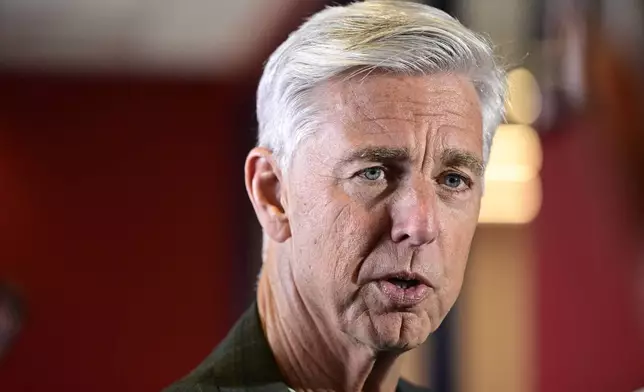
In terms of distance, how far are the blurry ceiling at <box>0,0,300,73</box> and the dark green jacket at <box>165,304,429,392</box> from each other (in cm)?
239

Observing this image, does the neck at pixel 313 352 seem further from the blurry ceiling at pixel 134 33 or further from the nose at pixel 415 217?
the blurry ceiling at pixel 134 33

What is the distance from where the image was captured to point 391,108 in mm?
745

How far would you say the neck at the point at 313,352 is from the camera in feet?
2.68

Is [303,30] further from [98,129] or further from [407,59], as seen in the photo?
[98,129]

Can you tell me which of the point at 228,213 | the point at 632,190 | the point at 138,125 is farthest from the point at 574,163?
the point at 138,125

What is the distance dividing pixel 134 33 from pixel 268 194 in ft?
10.3

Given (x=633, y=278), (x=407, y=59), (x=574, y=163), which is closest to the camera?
(x=407, y=59)

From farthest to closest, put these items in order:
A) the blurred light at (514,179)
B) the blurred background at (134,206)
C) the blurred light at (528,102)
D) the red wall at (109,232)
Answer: the red wall at (109,232)
the blurred background at (134,206)
the blurred light at (514,179)
the blurred light at (528,102)

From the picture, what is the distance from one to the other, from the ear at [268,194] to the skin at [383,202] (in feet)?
0.04

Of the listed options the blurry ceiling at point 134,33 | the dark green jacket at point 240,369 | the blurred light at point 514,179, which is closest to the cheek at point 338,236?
the dark green jacket at point 240,369

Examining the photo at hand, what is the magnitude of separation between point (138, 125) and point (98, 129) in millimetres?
171

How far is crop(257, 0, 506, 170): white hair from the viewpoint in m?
0.75

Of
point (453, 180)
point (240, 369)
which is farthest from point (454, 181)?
point (240, 369)

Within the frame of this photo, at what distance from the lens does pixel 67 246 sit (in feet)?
13.1
